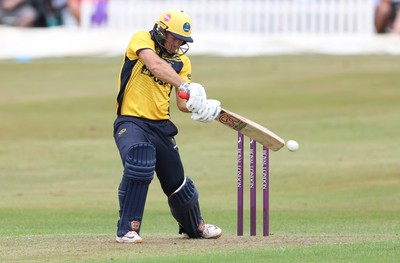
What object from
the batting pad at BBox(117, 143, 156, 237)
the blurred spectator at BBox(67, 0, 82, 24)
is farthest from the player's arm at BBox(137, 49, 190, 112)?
the blurred spectator at BBox(67, 0, 82, 24)

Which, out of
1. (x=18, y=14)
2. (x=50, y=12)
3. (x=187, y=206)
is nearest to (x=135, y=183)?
(x=187, y=206)

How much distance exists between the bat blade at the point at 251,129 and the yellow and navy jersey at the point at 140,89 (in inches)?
20.6

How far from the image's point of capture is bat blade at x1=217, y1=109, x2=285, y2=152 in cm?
915

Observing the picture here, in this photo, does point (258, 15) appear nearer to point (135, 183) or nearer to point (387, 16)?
point (387, 16)

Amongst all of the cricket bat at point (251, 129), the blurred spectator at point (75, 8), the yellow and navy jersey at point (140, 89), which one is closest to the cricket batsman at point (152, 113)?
the yellow and navy jersey at point (140, 89)

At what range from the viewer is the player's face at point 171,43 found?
9.16 metres

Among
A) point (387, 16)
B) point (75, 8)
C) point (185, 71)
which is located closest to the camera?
point (185, 71)

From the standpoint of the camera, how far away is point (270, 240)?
9.38 metres

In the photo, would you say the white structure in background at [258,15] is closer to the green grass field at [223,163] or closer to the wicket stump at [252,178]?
the green grass field at [223,163]

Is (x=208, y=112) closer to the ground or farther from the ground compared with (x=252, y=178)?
farther from the ground

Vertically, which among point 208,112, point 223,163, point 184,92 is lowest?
point 223,163

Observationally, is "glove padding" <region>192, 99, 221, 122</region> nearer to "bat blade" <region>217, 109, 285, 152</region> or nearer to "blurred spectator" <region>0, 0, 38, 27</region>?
"bat blade" <region>217, 109, 285, 152</region>

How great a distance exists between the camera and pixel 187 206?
9562mm

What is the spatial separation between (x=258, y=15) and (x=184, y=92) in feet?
77.5
